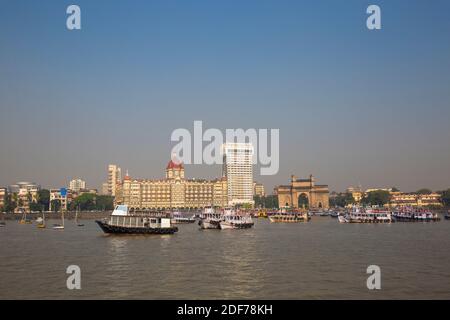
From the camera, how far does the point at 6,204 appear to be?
136500mm

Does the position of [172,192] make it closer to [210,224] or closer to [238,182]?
[238,182]

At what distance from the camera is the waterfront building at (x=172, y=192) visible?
573 ft

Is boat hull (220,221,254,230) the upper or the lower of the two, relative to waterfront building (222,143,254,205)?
lower

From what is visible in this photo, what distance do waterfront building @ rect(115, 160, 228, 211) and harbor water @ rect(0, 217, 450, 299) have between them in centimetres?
13059

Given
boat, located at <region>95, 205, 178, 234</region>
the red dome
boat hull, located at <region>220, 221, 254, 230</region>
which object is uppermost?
the red dome

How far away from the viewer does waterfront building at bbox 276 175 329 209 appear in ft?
611

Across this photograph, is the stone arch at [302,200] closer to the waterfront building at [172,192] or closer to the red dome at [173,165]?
the waterfront building at [172,192]

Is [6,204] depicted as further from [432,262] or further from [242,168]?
[432,262]

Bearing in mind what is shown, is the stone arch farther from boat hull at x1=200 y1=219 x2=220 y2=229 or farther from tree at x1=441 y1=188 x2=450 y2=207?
boat hull at x1=200 y1=219 x2=220 y2=229

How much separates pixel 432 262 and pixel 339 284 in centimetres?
1094

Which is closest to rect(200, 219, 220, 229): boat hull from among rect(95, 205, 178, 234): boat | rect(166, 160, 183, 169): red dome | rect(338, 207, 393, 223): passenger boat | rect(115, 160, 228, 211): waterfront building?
rect(95, 205, 178, 234): boat

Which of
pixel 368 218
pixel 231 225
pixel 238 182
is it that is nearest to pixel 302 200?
pixel 238 182

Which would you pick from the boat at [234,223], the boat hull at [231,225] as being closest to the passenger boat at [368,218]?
the boat at [234,223]

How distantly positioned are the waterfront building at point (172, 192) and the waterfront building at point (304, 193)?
70.6ft
